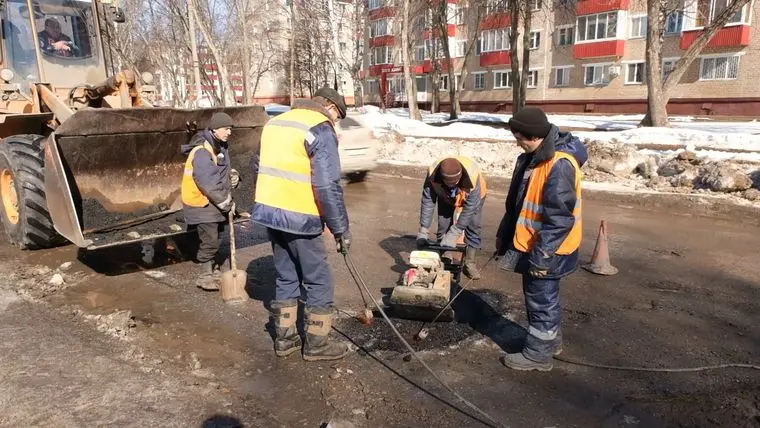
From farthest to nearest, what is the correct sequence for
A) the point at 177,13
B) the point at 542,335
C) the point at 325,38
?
the point at 325,38
the point at 177,13
the point at 542,335

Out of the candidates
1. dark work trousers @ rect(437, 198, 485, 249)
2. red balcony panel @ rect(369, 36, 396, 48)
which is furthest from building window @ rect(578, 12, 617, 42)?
dark work trousers @ rect(437, 198, 485, 249)

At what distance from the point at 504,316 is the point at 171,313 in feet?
9.14

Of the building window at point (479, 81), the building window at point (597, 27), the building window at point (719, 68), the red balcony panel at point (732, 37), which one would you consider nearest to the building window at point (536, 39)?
the building window at point (597, 27)

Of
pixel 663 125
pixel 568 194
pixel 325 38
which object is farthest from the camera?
pixel 325 38

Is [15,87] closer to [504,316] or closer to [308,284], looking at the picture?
[308,284]

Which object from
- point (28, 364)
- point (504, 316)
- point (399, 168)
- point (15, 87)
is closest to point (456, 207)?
point (504, 316)

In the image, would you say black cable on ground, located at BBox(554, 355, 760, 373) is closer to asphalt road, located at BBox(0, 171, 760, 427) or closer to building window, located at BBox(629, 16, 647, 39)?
asphalt road, located at BBox(0, 171, 760, 427)

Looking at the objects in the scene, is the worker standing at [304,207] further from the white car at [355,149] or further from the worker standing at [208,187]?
the white car at [355,149]

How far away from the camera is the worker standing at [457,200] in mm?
5043

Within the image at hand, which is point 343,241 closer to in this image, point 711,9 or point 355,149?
point 355,149

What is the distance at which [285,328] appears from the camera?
379cm

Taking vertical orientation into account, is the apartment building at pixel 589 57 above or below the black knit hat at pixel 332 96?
above

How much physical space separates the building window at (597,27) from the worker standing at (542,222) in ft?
106

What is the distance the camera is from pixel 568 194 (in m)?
3.25
